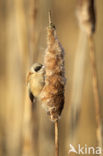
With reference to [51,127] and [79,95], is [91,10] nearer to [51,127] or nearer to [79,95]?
[79,95]

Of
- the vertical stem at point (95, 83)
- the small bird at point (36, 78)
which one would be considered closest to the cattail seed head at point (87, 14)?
the vertical stem at point (95, 83)

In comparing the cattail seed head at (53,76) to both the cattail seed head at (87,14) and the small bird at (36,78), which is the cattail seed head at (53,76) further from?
the cattail seed head at (87,14)

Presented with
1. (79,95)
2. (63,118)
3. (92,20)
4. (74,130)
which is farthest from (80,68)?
(63,118)

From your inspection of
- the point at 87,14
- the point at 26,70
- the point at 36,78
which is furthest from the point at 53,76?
the point at 26,70

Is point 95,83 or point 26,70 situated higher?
point 26,70

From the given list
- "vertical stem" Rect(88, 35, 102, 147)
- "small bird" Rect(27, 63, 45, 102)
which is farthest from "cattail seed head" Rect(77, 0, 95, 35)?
"small bird" Rect(27, 63, 45, 102)

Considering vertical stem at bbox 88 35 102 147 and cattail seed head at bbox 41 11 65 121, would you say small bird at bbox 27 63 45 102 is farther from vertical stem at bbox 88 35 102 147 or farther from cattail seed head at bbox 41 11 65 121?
vertical stem at bbox 88 35 102 147

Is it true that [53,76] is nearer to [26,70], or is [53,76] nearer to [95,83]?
[95,83]
